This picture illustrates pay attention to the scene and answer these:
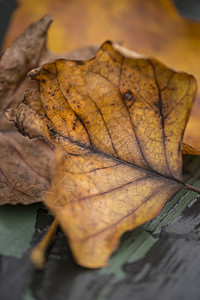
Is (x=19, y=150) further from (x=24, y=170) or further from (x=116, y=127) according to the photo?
(x=116, y=127)

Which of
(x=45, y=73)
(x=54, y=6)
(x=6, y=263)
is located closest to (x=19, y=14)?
(x=54, y=6)

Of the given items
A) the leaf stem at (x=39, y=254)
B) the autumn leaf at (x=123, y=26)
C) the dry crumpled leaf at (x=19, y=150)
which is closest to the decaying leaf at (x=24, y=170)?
the dry crumpled leaf at (x=19, y=150)

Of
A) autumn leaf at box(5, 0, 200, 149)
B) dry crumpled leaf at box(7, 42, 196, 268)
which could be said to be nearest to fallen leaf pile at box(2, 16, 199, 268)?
dry crumpled leaf at box(7, 42, 196, 268)

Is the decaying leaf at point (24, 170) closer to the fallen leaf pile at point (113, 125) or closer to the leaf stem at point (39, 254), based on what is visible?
the fallen leaf pile at point (113, 125)

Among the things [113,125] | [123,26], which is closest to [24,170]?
[113,125]

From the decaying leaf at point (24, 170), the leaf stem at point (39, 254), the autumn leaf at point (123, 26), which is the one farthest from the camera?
the autumn leaf at point (123, 26)

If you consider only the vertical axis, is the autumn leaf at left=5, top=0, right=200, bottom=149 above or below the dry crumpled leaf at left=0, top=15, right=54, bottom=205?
above

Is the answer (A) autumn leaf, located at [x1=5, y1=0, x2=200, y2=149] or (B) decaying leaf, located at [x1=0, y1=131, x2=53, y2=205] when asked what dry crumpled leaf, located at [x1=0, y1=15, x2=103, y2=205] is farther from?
(A) autumn leaf, located at [x1=5, y1=0, x2=200, y2=149]
